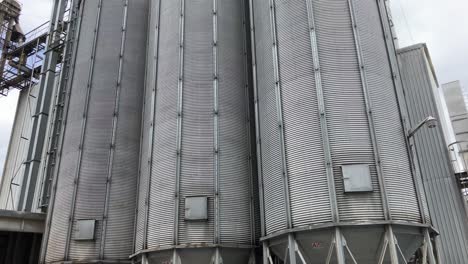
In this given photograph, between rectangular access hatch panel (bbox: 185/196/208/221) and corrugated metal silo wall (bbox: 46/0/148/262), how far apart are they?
766cm

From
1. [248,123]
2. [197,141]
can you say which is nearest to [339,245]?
[197,141]

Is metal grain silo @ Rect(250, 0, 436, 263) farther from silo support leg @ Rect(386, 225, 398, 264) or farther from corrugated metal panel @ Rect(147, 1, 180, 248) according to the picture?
corrugated metal panel @ Rect(147, 1, 180, 248)

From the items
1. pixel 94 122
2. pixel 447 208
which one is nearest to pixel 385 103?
pixel 447 208

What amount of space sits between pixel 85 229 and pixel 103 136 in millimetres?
7179

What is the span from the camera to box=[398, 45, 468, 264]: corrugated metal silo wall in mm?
27938

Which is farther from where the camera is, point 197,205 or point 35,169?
point 35,169

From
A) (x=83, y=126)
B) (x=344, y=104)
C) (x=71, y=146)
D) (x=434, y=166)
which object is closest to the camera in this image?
(x=344, y=104)

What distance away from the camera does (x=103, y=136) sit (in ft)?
108

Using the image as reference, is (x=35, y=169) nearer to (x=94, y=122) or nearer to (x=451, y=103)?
(x=94, y=122)

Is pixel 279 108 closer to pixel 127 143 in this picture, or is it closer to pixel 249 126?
pixel 249 126

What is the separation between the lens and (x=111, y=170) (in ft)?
103

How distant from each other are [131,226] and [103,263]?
9.92 ft

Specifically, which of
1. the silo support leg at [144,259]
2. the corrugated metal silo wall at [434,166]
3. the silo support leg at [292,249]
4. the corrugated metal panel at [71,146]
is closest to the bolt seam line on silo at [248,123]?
the silo support leg at [292,249]

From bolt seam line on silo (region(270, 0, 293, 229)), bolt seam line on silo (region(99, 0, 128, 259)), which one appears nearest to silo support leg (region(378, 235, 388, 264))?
bolt seam line on silo (region(270, 0, 293, 229))
